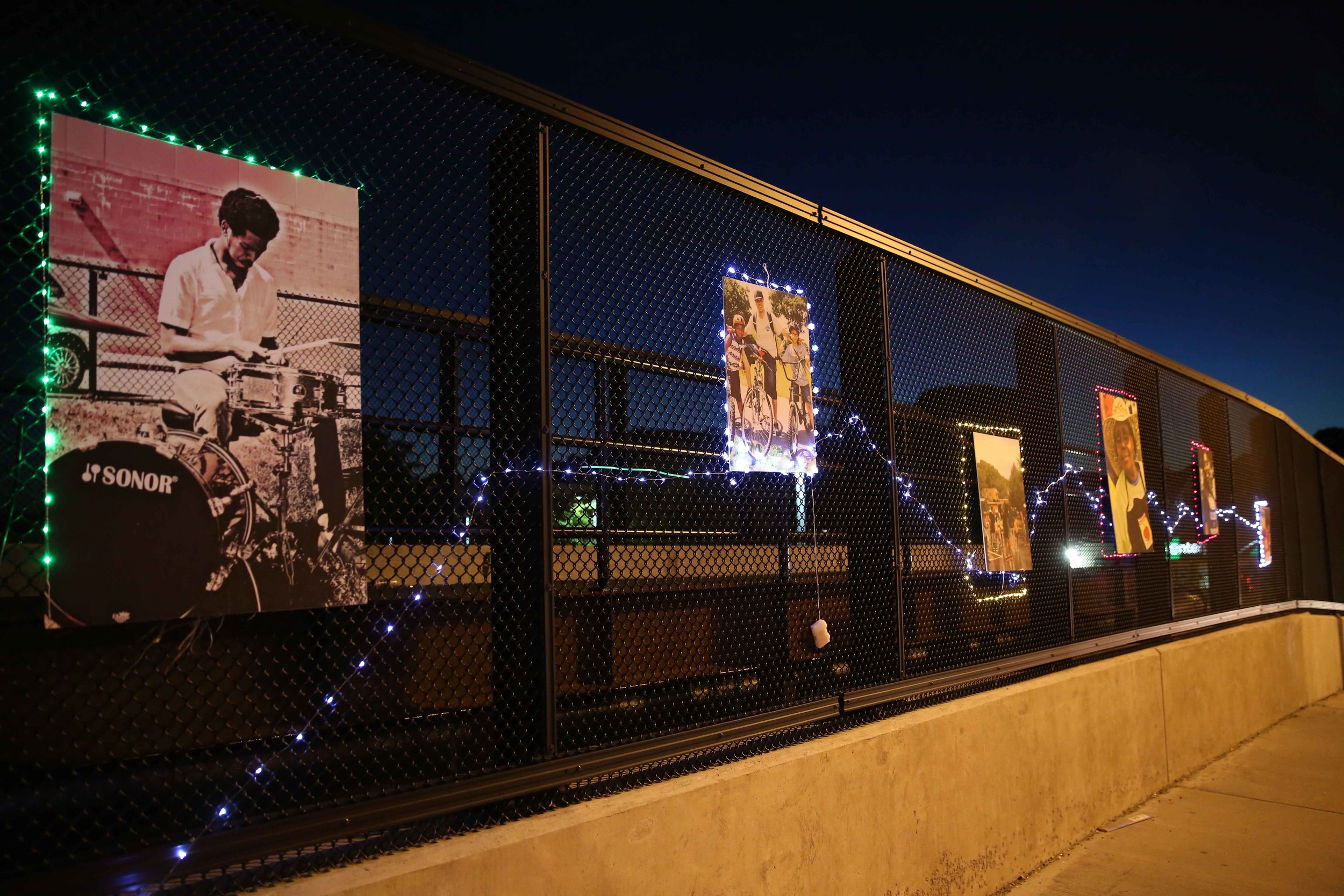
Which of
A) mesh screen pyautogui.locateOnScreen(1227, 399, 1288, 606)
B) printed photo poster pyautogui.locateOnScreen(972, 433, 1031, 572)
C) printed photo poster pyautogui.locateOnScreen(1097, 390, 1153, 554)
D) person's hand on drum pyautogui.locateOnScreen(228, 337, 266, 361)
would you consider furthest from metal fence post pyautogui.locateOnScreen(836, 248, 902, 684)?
mesh screen pyautogui.locateOnScreen(1227, 399, 1288, 606)

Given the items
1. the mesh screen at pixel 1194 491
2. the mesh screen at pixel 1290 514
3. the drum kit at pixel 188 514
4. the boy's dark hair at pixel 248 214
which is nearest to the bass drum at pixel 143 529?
the drum kit at pixel 188 514

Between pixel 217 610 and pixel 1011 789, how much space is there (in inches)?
159

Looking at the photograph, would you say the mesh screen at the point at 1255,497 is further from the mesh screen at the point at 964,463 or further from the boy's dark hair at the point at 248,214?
the boy's dark hair at the point at 248,214

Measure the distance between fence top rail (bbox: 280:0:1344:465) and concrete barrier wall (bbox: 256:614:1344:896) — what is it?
2.22m

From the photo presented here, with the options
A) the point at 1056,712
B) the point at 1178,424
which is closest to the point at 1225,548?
the point at 1178,424

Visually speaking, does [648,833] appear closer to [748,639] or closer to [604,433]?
[748,639]

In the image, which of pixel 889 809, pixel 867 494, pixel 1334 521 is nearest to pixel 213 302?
pixel 867 494

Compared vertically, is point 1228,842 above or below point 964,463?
below

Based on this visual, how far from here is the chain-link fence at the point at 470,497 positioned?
1921mm

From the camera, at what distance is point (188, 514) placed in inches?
78.4

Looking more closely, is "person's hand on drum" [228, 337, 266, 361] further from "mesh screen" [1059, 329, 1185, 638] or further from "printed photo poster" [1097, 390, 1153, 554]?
"printed photo poster" [1097, 390, 1153, 554]

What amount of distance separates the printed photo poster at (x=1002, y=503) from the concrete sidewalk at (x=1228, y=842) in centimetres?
163

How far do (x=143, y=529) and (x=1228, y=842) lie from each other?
581 centimetres

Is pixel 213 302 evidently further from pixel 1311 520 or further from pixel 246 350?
pixel 1311 520
